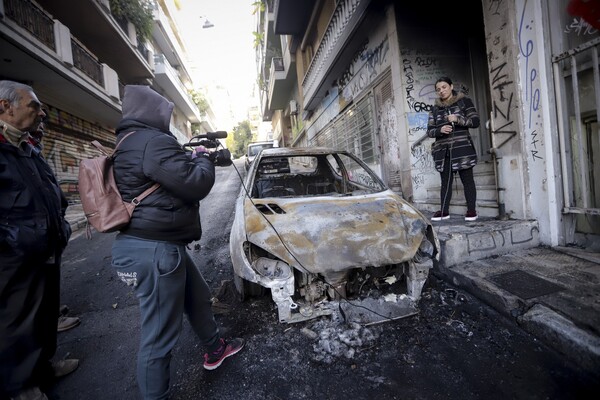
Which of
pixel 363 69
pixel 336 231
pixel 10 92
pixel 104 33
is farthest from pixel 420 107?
pixel 104 33

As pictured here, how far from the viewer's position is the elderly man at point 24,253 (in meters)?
1.71

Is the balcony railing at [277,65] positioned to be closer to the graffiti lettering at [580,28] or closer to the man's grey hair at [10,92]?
the graffiti lettering at [580,28]

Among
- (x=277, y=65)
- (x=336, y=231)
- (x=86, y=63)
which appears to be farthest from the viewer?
(x=277, y=65)

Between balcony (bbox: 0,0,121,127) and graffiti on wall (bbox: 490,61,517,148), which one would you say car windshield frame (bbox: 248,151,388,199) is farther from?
balcony (bbox: 0,0,121,127)

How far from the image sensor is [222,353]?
208 cm

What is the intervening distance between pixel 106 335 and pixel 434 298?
3.14 meters

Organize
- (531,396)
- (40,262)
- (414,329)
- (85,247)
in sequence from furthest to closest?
(85,247)
(414,329)
(40,262)
(531,396)

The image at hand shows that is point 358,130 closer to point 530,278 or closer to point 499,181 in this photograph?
point 499,181

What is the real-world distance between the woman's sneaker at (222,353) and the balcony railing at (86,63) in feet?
34.2

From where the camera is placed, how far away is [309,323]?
2422 millimetres

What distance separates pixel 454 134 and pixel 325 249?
A: 8.06 feet

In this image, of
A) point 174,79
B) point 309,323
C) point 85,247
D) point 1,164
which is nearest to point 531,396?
point 309,323

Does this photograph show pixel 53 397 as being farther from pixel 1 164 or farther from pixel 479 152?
pixel 479 152

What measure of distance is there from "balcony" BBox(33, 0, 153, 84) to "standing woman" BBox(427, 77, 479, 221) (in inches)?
443
